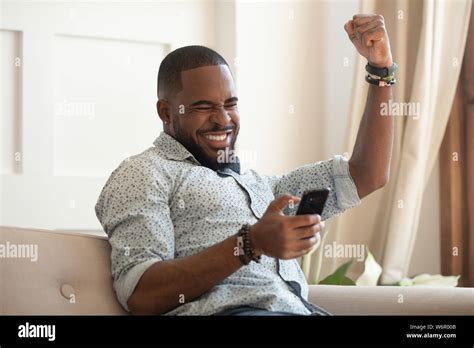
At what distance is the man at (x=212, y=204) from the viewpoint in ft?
4.57

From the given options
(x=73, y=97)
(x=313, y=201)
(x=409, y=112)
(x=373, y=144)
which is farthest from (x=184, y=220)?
(x=409, y=112)

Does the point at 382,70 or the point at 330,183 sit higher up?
the point at 382,70

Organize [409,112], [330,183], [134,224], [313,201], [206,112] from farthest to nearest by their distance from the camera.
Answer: [409,112] → [330,183] → [206,112] → [134,224] → [313,201]

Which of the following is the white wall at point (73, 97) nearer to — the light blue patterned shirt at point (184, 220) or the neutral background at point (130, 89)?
the neutral background at point (130, 89)

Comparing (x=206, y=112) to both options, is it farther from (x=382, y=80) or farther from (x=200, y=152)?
(x=382, y=80)

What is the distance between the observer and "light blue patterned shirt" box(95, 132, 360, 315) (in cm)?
145

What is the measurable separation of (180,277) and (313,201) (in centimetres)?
24

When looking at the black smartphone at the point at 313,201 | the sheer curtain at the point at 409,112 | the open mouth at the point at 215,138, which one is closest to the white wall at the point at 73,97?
the sheer curtain at the point at 409,112

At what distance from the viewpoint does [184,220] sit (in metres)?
1.55

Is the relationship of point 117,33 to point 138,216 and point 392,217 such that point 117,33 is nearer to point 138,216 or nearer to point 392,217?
point 392,217

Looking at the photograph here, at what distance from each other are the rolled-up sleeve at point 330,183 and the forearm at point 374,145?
0.02 metres

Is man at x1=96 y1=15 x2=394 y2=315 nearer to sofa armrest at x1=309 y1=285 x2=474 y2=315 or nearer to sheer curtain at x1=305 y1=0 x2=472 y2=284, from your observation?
sofa armrest at x1=309 y1=285 x2=474 y2=315

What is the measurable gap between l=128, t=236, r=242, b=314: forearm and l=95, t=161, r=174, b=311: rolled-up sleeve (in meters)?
0.02

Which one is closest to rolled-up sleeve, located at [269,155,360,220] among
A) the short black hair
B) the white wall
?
the short black hair
